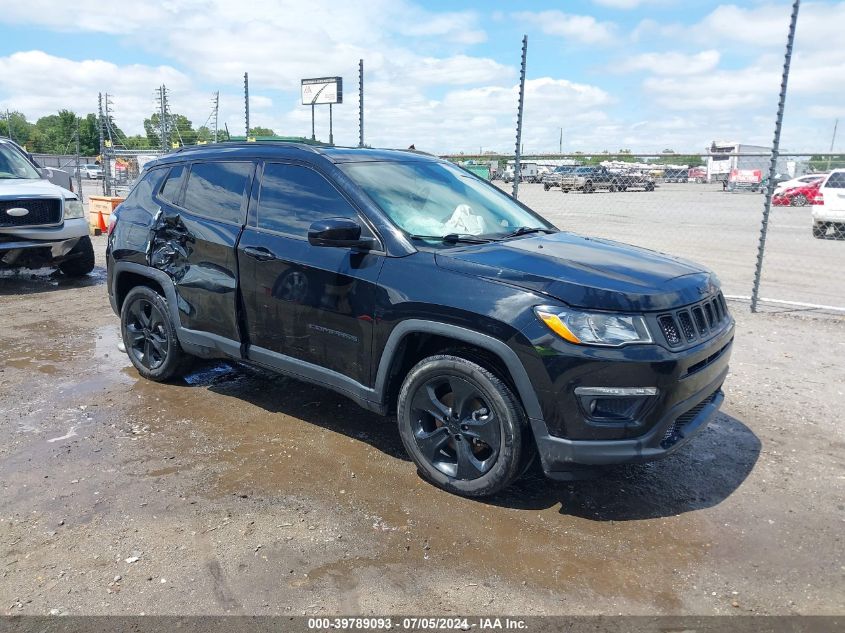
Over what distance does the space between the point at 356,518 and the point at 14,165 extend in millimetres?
9039

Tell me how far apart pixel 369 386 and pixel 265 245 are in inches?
46.5

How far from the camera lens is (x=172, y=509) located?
3416 mm

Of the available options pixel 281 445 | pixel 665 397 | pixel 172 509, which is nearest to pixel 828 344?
pixel 665 397

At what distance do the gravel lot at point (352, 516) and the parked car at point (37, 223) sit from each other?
3988 mm

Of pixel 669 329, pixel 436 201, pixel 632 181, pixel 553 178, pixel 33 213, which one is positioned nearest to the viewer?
pixel 669 329

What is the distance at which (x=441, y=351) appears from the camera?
11.6ft

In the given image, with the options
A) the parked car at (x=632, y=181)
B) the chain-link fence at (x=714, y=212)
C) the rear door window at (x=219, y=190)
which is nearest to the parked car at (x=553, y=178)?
the chain-link fence at (x=714, y=212)

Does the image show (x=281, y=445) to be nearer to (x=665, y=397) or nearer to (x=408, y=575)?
(x=408, y=575)

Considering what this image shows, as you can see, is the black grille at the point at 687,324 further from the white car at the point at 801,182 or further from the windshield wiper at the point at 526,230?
the white car at the point at 801,182

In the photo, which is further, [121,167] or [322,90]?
[121,167]

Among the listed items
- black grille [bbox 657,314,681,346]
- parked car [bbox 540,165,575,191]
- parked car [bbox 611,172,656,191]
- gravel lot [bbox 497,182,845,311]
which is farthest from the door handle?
parked car [bbox 540,165,575,191]

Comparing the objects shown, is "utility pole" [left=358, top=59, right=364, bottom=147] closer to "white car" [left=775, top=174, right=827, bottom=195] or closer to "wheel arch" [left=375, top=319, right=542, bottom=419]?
"wheel arch" [left=375, top=319, right=542, bottom=419]

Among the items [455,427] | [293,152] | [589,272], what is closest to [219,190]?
[293,152]

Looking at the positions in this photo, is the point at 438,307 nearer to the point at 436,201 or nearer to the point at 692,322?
the point at 436,201
